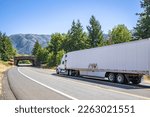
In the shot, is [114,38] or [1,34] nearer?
[114,38]

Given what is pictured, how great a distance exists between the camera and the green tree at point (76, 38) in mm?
97688

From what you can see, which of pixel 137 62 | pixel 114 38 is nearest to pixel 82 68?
pixel 137 62

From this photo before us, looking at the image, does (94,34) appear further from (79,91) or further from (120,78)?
(79,91)

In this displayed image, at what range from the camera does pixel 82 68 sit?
39.1 meters

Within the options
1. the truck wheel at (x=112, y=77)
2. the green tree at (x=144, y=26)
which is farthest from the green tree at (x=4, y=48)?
the truck wheel at (x=112, y=77)

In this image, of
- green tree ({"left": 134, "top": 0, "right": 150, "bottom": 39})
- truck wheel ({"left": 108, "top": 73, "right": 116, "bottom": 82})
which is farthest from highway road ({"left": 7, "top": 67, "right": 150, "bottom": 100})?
green tree ({"left": 134, "top": 0, "right": 150, "bottom": 39})

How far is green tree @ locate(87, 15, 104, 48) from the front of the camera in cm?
9431

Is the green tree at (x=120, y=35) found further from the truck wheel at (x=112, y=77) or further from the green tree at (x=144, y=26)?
the truck wheel at (x=112, y=77)

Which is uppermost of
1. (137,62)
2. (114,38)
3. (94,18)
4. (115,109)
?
(94,18)

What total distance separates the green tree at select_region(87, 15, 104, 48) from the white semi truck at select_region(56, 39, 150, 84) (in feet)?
178

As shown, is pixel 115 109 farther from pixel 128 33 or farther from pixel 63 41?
pixel 63 41

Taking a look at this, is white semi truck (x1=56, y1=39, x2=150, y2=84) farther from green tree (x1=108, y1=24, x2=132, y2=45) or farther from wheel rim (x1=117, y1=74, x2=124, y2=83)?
green tree (x1=108, y1=24, x2=132, y2=45)

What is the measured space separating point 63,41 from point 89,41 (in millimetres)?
18331

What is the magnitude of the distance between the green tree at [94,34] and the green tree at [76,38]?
9.23 feet
